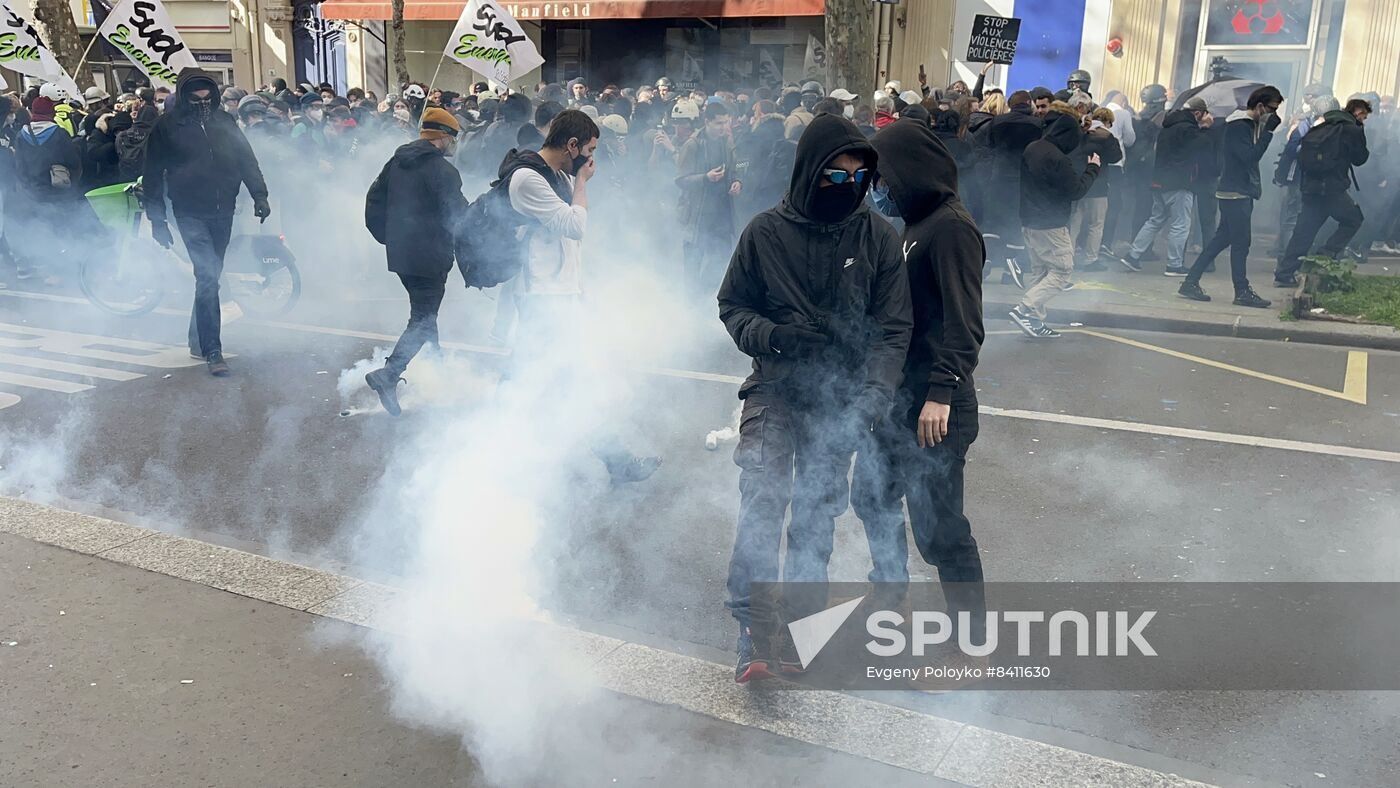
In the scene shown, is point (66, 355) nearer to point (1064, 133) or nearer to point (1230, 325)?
point (1064, 133)

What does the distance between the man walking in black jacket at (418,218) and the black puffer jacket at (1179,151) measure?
7259 mm

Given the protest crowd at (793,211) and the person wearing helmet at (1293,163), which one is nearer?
the protest crowd at (793,211)

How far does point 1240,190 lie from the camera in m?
9.61

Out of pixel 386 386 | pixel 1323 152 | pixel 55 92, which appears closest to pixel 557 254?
pixel 386 386

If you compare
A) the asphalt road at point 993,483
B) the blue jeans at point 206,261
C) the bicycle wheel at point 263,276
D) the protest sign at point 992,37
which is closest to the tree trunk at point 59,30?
the bicycle wheel at point 263,276

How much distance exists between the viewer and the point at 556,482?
16.7ft

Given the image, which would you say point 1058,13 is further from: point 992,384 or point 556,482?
point 556,482

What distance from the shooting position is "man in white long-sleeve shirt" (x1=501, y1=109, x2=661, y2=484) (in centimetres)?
505

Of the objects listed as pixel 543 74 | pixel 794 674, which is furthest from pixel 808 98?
pixel 543 74

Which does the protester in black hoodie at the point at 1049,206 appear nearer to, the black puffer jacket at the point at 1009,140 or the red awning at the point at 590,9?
the black puffer jacket at the point at 1009,140

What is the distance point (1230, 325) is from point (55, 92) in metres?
11.1

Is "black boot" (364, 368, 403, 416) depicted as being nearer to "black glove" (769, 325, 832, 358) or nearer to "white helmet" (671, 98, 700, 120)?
"black glove" (769, 325, 832, 358)

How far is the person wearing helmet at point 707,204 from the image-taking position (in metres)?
9.65

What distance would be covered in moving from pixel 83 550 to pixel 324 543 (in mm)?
824
